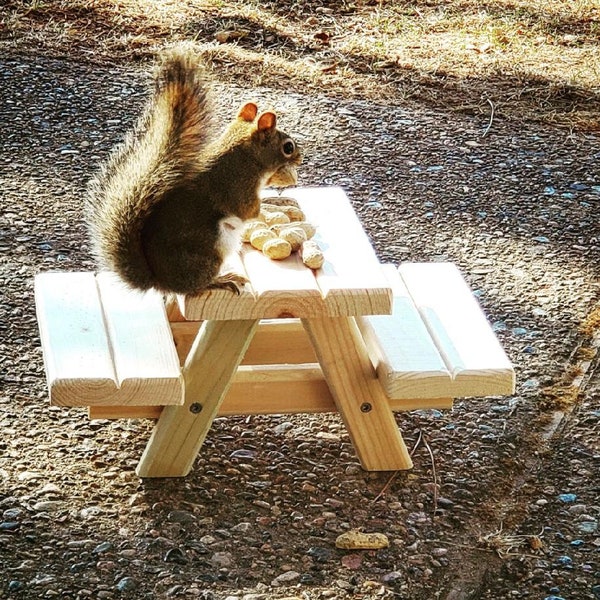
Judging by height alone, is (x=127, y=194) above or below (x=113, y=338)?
above

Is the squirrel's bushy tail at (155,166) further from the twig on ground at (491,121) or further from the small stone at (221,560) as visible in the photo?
the twig on ground at (491,121)

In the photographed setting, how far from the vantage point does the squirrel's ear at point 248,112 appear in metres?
2.40

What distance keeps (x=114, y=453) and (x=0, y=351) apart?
0.56 meters

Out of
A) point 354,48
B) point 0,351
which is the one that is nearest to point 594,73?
point 354,48

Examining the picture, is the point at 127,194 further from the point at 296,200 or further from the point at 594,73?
the point at 594,73

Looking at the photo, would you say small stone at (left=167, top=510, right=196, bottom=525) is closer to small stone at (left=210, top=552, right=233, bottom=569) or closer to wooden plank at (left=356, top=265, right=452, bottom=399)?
small stone at (left=210, top=552, right=233, bottom=569)

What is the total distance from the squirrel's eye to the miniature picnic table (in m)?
0.22

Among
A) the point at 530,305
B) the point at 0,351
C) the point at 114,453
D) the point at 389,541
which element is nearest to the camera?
the point at 389,541

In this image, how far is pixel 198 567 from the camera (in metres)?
2.28

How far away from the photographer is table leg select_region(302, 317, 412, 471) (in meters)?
2.44

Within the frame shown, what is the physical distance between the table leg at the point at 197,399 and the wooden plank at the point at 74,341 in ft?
0.61

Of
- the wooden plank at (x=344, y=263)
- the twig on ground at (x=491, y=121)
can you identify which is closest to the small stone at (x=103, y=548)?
the wooden plank at (x=344, y=263)

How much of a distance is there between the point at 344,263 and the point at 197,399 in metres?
0.41

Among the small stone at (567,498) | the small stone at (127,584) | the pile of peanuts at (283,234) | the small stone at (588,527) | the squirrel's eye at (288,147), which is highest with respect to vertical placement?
the squirrel's eye at (288,147)
